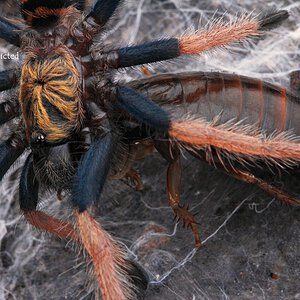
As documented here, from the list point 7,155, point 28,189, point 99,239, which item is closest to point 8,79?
point 7,155

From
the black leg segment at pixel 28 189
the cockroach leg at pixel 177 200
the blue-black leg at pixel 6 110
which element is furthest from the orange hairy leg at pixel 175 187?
the blue-black leg at pixel 6 110

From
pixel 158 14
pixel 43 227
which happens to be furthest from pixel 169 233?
pixel 158 14

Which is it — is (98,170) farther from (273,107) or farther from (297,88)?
(297,88)

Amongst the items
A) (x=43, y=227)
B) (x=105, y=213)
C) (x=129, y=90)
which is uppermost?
(x=129, y=90)

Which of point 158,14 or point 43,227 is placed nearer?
point 43,227

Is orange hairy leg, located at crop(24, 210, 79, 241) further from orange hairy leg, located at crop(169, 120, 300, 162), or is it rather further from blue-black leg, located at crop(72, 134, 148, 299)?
orange hairy leg, located at crop(169, 120, 300, 162)

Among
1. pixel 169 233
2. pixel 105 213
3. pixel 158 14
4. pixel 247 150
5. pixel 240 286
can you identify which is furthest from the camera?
pixel 158 14

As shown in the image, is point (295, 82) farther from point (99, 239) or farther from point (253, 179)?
point (99, 239)

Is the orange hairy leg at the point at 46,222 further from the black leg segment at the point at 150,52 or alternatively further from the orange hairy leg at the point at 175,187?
the black leg segment at the point at 150,52
